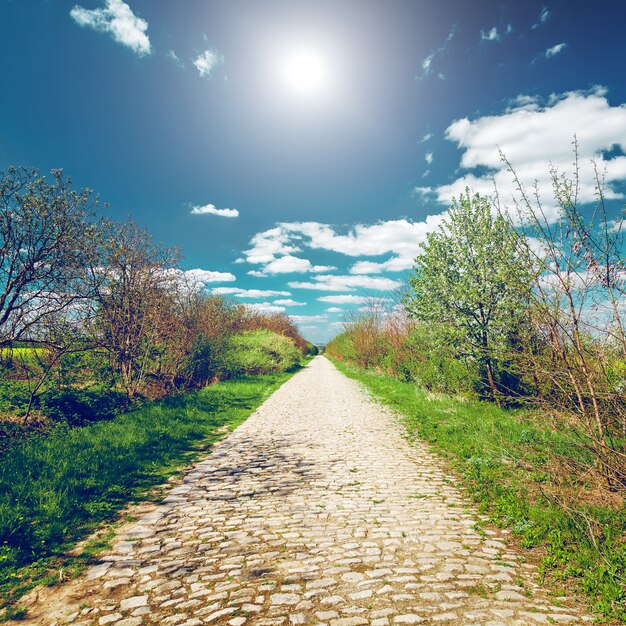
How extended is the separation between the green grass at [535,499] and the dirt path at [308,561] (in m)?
0.40

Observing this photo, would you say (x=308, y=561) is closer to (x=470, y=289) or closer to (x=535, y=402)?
(x=535, y=402)

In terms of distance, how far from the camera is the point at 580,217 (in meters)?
4.70

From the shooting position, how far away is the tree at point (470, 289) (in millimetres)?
11273

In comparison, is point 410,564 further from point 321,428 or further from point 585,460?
point 321,428

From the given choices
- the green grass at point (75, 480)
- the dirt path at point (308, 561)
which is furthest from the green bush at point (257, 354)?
the dirt path at point (308, 561)

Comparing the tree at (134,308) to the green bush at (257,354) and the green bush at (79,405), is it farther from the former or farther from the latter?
the green bush at (257,354)

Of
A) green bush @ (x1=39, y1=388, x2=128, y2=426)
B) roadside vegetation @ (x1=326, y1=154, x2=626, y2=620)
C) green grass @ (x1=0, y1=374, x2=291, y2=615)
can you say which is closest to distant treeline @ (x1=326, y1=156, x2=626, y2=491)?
roadside vegetation @ (x1=326, y1=154, x2=626, y2=620)

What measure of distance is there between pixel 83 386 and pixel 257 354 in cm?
1752

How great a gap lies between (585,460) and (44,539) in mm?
8357

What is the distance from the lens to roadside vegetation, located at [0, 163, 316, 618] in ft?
16.5

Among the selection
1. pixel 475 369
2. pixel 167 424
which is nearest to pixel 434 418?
pixel 475 369

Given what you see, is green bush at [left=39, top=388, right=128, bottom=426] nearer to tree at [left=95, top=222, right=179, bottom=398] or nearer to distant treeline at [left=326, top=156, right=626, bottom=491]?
tree at [left=95, top=222, right=179, bottom=398]

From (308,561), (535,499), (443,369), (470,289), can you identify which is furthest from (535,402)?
(443,369)

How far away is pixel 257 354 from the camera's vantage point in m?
30.3
